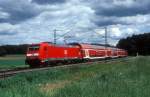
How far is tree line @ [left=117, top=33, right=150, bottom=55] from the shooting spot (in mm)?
133000

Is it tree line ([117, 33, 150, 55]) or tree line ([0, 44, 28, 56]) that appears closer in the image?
tree line ([0, 44, 28, 56])

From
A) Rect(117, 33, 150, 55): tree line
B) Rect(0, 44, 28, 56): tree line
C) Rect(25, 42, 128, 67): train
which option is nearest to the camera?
Rect(25, 42, 128, 67): train

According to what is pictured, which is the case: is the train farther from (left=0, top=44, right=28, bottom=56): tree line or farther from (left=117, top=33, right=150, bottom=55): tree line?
(left=117, top=33, right=150, bottom=55): tree line

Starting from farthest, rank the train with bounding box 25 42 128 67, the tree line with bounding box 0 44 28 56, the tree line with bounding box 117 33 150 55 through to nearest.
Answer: the tree line with bounding box 117 33 150 55, the tree line with bounding box 0 44 28 56, the train with bounding box 25 42 128 67

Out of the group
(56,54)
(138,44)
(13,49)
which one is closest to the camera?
(56,54)

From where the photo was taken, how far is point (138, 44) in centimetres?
13562

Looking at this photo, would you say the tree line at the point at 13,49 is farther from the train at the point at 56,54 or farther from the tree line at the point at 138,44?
the tree line at the point at 138,44

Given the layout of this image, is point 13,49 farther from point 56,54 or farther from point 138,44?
point 138,44

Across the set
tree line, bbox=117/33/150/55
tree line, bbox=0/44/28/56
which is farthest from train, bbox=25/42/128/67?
tree line, bbox=117/33/150/55

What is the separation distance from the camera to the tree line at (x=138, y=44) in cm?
13300

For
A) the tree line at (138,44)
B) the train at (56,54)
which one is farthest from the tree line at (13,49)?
the tree line at (138,44)

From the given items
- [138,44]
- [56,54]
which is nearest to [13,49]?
[56,54]

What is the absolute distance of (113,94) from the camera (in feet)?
50.1

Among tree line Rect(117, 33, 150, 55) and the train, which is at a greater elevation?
tree line Rect(117, 33, 150, 55)
